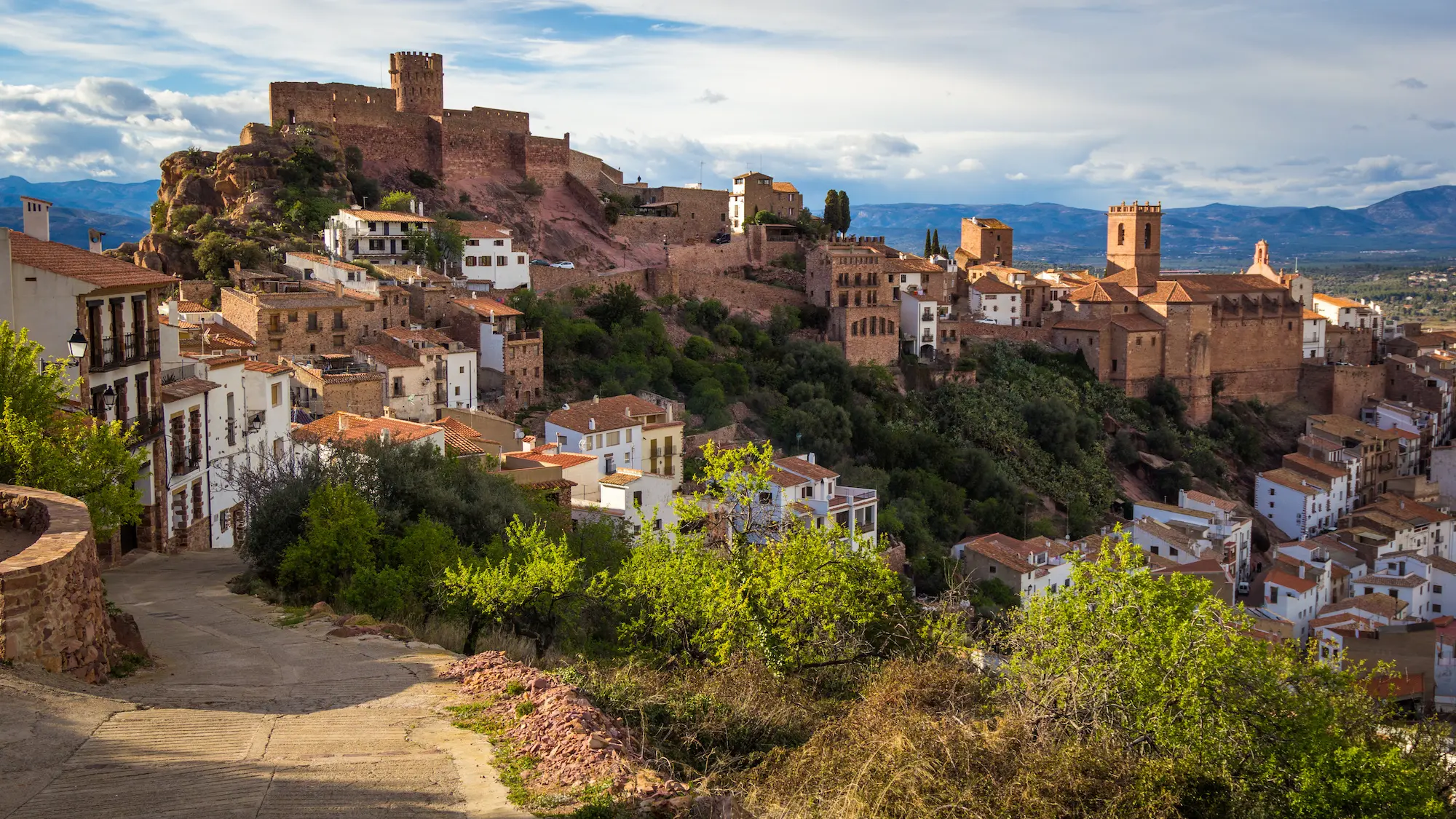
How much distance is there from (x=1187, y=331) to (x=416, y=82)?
3581cm

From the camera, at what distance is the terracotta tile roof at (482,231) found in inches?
1665

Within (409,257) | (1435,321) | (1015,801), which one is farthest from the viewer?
(1435,321)

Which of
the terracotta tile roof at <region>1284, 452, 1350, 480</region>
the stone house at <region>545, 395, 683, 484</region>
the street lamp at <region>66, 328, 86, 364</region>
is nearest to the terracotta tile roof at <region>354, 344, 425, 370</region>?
the stone house at <region>545, 395, 683, 484</region>

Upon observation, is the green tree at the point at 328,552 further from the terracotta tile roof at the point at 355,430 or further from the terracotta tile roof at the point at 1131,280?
the terracotta tile roof at the point at 1131,280

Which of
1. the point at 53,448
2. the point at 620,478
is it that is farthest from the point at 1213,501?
the point at 53,448

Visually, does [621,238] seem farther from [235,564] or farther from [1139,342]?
[235,564]

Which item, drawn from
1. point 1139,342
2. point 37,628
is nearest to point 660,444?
point 37,628

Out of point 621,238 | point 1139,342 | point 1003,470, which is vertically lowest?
point 1003,470

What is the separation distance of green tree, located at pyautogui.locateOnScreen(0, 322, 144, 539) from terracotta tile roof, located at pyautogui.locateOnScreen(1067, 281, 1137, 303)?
4926 centimetres

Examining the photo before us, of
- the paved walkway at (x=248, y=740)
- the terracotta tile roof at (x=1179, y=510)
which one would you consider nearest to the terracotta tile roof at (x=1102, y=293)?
the terracotta tile roof at (x=1179, y=510)

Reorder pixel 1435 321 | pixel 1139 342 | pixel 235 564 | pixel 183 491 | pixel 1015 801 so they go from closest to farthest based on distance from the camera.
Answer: pixel 1015 801, pixel 235 564, pixel 183 491, pixel 1139 342, pixel 1435 321

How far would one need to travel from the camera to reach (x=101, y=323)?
17.0 m

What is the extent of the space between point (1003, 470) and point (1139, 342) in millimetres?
13732

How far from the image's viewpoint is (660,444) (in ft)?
106
